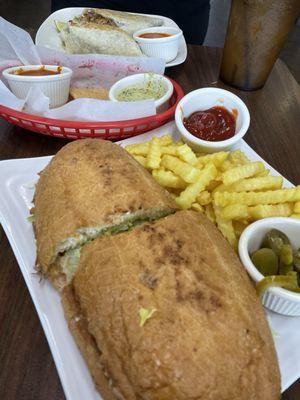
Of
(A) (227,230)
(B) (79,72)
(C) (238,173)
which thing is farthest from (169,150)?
(B) (79,72)

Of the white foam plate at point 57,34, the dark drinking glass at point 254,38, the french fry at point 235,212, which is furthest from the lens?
the white foam plate at point 57,34

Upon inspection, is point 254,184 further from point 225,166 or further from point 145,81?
point 145,81

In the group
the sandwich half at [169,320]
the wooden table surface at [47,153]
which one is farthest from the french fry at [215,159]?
the wooden table surface at [47,153]

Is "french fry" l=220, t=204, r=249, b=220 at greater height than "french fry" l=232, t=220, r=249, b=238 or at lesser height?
A: greater

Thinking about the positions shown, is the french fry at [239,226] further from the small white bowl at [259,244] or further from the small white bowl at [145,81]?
the small white bowl at [145,81]

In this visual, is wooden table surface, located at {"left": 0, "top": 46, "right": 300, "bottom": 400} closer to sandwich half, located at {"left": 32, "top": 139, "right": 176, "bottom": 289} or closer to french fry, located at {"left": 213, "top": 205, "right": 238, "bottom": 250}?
sandwich half, located at {"left": 32, "top": 139, "right": 176, "bottom": 289}

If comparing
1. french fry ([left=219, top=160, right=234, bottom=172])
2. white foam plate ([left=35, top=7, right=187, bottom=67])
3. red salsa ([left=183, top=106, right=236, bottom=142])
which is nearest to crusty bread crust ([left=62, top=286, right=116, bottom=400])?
french fry ([left=219, top=160, right=234, bottom=172])

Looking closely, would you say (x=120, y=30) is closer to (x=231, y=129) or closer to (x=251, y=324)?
(x=231, y=129)
